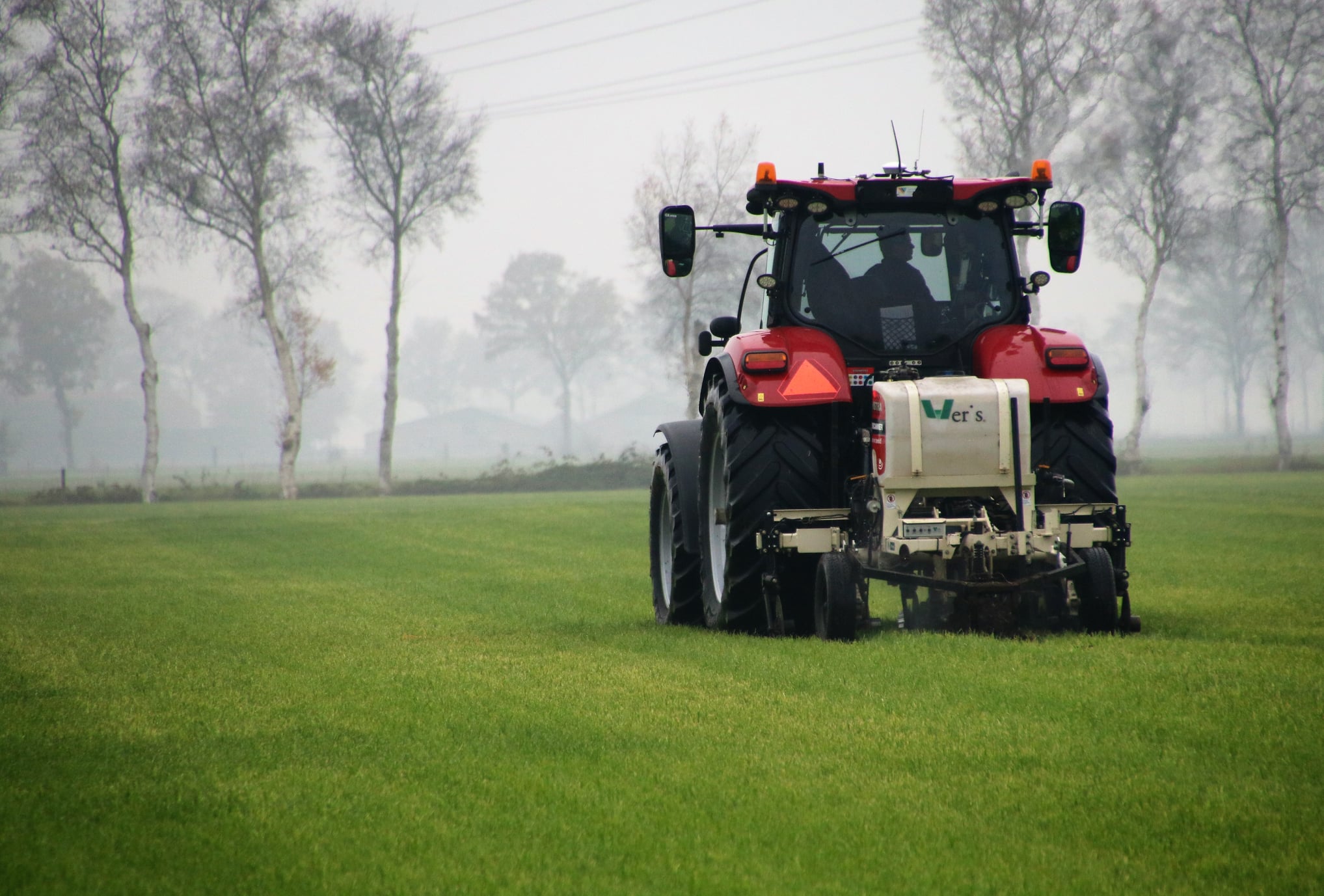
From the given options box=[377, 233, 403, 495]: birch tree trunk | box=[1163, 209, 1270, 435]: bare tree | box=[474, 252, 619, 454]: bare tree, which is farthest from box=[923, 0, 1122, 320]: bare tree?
box=[474, 252, 619, 454]: bare tree

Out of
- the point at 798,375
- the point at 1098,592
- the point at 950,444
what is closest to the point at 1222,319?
the point at 1098,592

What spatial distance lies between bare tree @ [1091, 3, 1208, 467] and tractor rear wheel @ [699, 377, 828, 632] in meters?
32.8

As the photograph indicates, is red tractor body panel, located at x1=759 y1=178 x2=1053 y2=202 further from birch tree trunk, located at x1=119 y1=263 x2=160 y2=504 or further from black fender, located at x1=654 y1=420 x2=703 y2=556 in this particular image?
birch tree trunk, located at x1=119 y1=263 x2=160 y2=504

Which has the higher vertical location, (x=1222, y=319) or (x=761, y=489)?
(x=1222, y=319)

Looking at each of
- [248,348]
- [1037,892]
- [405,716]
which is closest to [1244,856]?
[1037,892]

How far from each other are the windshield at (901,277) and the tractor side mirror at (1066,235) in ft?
1.01

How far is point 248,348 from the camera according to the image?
119 m

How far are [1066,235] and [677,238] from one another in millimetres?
2294

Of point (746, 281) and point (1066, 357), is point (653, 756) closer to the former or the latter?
point (1066, 357)

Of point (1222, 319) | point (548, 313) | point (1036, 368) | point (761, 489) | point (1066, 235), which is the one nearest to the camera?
point (1036, 368)

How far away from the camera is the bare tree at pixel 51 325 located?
77375mm

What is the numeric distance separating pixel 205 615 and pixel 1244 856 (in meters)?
7.81

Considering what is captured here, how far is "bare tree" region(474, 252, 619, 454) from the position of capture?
94.3 meters

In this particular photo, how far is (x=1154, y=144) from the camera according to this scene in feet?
123
